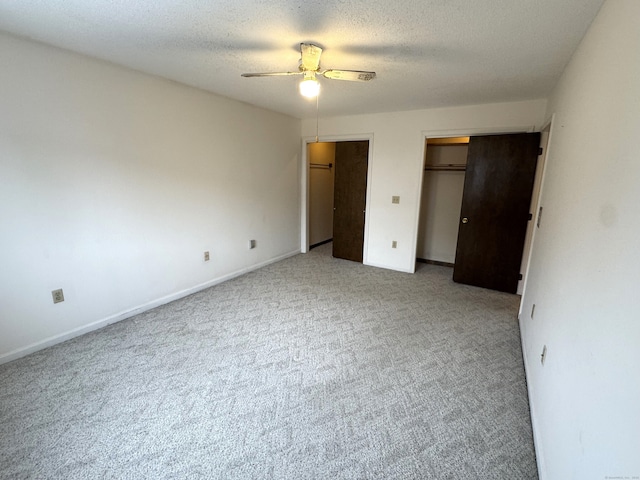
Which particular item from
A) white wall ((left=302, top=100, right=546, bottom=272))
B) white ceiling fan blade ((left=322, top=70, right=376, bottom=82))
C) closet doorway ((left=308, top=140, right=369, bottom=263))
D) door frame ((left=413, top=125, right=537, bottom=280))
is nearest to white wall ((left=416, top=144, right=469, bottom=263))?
white wall ((left=302, top=100, right=546, bottom=272))

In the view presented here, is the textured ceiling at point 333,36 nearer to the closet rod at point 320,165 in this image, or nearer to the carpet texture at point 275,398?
the carpet texture at point 275,398

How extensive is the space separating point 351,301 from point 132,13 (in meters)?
3.05

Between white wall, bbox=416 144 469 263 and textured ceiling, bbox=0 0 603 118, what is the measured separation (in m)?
1.65

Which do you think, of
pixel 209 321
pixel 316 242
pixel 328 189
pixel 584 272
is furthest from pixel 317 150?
pixel 584 272

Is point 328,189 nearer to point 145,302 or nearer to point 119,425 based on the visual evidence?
point 145,302

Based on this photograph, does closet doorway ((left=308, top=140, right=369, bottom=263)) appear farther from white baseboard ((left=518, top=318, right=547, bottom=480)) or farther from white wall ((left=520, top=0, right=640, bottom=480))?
white baseboard ((left=518, top=318, right=547, bottom=480))

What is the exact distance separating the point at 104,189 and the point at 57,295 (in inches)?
38.1

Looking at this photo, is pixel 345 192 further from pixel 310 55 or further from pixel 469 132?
pixel 310 55

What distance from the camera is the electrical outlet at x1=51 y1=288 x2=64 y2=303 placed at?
240 cm

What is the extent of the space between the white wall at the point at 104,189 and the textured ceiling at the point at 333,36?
30cm

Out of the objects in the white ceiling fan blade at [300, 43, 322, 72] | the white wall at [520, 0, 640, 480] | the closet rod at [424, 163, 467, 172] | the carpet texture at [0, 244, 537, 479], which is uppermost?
the white ceiling fan blade at [300, 43, 322, 72]

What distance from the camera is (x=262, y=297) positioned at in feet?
11.3

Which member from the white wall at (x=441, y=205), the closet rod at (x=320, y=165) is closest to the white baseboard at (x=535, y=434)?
the white wall at (x=441, y=205)

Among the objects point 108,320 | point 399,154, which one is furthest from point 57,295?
point 399,154
